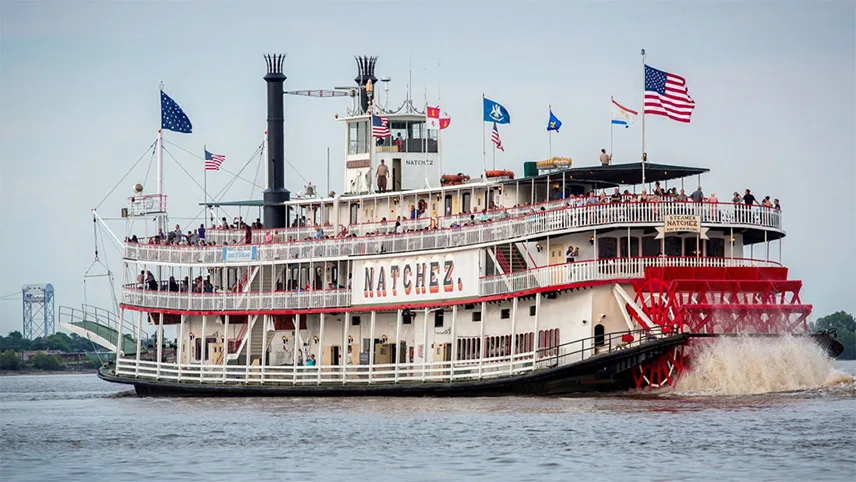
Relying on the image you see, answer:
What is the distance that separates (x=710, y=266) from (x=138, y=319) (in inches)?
788

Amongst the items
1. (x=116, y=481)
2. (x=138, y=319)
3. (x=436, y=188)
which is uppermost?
(x=436, y=188)

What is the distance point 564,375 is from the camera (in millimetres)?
42938

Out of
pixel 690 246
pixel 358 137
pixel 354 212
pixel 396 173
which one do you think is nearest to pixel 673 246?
pixel 690 246

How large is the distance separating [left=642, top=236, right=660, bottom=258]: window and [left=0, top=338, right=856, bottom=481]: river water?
3902 millimetres

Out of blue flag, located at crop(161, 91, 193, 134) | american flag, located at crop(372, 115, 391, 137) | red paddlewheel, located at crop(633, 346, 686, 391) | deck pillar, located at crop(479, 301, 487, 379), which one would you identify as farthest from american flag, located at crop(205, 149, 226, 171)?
red paddlewheel, located at crop(633, 346, 686, 391)

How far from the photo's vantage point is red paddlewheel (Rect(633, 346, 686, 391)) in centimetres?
4209

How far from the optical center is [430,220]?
4900 centimetres

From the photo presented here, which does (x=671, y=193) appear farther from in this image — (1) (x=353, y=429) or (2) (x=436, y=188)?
(1) (x=353, y=429)

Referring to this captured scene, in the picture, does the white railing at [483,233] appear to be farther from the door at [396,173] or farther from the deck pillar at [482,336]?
the door at [396,173]

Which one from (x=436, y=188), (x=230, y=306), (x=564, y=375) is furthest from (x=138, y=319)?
(x=564, y=375)

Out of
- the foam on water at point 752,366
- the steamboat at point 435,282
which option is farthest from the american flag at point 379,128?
the foam on water at point 752,366

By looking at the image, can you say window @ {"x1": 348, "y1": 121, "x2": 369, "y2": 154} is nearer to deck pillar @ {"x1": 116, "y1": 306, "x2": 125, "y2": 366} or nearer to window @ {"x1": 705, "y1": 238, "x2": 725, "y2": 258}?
deck pillar @ {"x1": 116, "y1": 306, "x2": 125, "y2": 366}

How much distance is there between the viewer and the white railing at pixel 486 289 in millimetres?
43344

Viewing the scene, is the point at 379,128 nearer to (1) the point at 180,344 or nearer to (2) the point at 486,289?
(2) the point at 486,289
